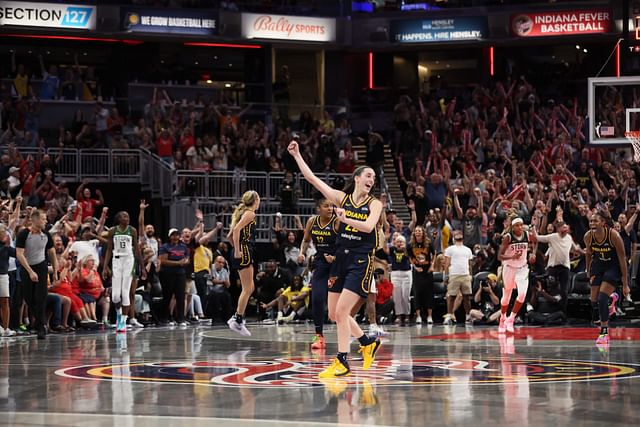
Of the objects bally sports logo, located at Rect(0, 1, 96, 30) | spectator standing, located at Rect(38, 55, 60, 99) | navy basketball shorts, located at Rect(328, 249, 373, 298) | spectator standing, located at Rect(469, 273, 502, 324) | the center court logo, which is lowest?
the center court logo

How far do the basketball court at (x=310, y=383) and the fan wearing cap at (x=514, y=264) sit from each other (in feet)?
6.22

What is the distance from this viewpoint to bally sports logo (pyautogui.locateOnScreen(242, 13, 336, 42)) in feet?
120

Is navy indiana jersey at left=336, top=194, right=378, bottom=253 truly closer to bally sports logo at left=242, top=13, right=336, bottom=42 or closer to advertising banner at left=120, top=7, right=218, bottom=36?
advertising banner at left=120, top=7, right=218, bottom=36

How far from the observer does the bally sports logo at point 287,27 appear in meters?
36.4

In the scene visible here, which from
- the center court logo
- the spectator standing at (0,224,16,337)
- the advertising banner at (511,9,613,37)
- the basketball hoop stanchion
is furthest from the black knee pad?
the advertising banner at (511,9,613,37)

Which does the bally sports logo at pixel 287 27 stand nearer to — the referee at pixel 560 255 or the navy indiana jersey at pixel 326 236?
the referee at pixel 560 255

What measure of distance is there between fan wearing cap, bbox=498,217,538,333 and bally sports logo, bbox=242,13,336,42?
59.7 ft

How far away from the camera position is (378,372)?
1248cm

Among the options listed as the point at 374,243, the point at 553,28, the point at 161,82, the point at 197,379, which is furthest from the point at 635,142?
the point at 161,82

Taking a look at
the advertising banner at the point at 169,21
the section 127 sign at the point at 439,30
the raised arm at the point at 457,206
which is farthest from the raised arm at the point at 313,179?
the section 127 sign at the point at 439,30

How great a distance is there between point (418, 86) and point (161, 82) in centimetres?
1098

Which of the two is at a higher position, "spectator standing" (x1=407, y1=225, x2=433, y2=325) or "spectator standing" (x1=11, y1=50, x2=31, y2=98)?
"spectator standing" (x1=11, y1=50, x2=31, y2=98)

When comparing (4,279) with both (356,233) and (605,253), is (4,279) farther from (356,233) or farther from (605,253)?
(605,253)

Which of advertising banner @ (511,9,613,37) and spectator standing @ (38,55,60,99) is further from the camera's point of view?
advertising banner @ (511,9,613,37)
